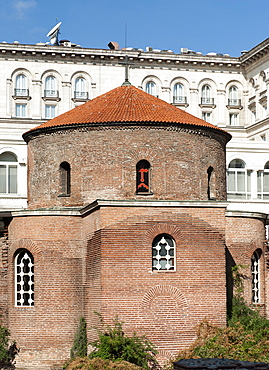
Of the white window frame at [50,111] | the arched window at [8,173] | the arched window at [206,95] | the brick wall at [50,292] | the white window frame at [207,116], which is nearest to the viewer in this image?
the brick wall at [50,292]

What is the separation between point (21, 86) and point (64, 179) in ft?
152

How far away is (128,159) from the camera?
36.4 m

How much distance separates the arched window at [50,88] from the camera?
83500 millimetres

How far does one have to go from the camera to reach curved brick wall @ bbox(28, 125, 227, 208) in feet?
120

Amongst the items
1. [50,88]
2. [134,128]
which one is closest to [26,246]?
[134,128]

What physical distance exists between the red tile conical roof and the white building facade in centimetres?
3897

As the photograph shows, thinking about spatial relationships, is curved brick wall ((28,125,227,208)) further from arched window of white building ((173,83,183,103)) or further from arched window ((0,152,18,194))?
arched window of white building ((173,83,183,103))

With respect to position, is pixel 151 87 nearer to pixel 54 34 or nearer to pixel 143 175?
pixel 54 34

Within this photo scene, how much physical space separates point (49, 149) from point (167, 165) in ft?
17.1

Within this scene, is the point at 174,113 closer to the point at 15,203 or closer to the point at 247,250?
the point at 247,250

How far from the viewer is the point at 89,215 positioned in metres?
34.8

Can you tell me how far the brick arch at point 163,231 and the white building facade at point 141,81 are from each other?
4633 cm

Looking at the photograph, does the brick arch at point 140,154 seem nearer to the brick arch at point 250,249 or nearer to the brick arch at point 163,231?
the brick arch at point 163,231

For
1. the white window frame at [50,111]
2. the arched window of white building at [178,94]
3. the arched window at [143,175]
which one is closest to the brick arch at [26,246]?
the arched window at [143,175]
